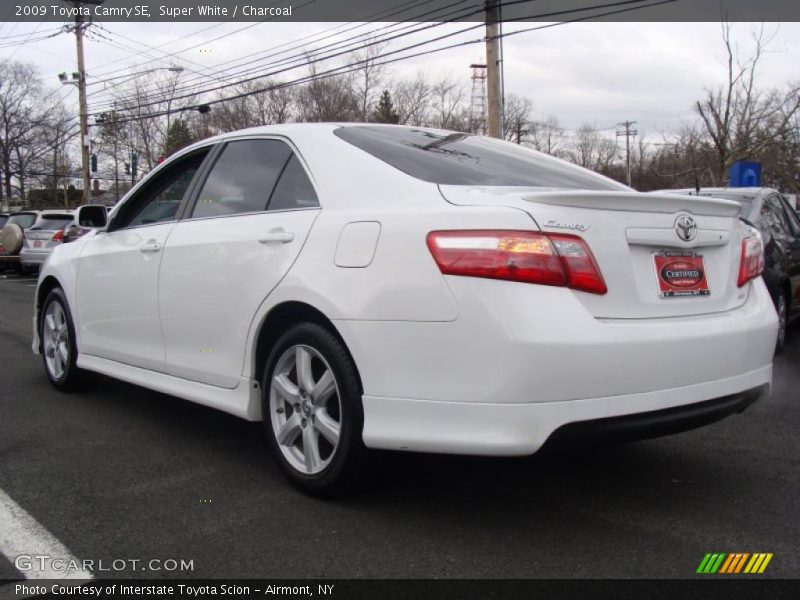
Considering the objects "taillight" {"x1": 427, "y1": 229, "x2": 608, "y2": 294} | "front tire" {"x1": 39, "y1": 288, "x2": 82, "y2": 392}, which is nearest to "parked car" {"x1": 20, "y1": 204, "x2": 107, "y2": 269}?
Result: "front tire" {"x1": 39, "y1": 288, "x2": 82, "y2": 392}

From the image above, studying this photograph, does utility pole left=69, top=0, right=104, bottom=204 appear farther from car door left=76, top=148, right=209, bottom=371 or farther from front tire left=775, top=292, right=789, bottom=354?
front tire left=775, top=292, right=789, bottom=354

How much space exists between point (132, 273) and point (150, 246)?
0.87ft

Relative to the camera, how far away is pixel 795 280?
6.79 metres

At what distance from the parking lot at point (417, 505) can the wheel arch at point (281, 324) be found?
0.55m

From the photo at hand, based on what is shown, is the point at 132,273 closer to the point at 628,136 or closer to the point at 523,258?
the point at 523,258

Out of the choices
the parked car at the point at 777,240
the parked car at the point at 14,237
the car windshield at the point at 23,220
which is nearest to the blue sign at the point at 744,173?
the parked car at the point at 777,240

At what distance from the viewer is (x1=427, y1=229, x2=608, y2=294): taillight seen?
8.25ft

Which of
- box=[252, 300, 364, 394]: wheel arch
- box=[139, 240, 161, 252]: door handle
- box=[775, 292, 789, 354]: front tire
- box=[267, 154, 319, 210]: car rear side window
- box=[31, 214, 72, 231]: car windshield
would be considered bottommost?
box=[775, 292, 789, 354]: front tire

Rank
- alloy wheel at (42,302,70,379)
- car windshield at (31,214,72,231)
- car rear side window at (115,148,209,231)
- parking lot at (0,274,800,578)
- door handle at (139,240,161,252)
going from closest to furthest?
1. parking lot at (0,274,800,578)
2. door handle at (139,240,161,252)
3. car rear side window at (115,148,209,231)
4. alloy wheel at (42,302,70,379)
5. car windshield at (31,214,72,231)

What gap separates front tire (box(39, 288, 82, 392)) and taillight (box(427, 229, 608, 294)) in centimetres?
345

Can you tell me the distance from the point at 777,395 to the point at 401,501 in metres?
3.16

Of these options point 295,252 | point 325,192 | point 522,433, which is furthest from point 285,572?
point 325,192

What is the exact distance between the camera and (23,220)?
1917cm
